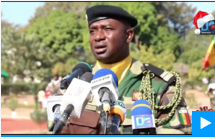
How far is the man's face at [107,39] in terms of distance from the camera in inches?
128

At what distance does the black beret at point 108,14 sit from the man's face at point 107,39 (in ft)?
0.11

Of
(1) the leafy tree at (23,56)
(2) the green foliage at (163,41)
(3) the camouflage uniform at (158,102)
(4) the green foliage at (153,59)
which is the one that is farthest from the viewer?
(2) the green foliage at (163,41)

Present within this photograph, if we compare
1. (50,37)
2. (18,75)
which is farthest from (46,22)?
(18,75)

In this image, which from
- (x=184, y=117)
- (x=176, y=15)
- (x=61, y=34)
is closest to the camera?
(x=184, y=117)

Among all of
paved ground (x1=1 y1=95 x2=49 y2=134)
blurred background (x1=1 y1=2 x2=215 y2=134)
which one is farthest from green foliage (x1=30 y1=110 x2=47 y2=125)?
blurred background (x1=1 y1=2 x2=215 y2=134)

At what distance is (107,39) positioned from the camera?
324 cm

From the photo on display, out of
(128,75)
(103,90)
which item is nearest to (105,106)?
(103,90)

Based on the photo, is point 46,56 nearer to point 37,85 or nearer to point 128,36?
point 37,85

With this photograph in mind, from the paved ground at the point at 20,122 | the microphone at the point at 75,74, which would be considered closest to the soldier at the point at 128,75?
the microphone at the point at 75,74

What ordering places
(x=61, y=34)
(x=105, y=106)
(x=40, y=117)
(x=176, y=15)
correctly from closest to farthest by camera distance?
(x=105, y=106), (x=40, y=117), (x=61, y=34), (x=176, y=15)

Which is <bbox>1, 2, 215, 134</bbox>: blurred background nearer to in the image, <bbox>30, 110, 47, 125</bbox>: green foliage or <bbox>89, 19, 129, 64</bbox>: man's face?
<bbox>30, 110, 47, 125</bbox>: green foliage

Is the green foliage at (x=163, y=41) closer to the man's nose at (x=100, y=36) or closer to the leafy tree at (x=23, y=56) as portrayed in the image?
A: the leafy tree at (x=23, y=56)

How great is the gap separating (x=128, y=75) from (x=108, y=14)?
1.46 feet

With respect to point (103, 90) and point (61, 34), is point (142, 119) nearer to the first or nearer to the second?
point (103, 90)
